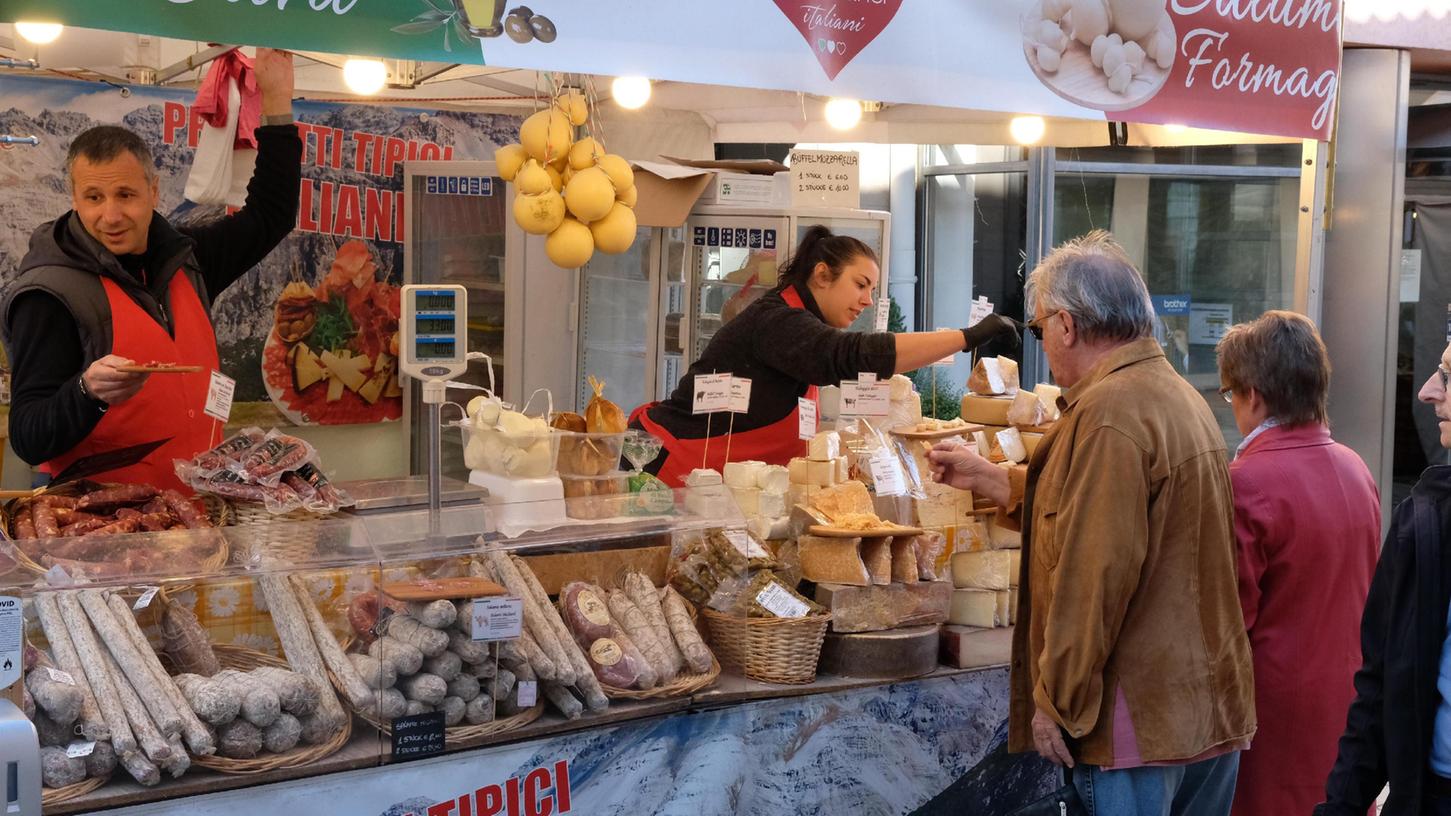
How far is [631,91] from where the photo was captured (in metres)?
4.99

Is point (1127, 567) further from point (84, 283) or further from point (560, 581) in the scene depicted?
point (84, 283)

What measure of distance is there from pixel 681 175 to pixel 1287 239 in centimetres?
545

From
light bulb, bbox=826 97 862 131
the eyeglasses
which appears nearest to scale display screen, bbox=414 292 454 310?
the eyeglasses

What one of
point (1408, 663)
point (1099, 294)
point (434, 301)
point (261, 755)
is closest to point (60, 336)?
point (434, 301)

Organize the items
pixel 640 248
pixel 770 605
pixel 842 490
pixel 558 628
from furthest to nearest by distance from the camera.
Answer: pixel 640 248
pixel 842 490
pixel 770 605
pixel 558 628

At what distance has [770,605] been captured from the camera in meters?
3.32

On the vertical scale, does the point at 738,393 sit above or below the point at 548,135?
below

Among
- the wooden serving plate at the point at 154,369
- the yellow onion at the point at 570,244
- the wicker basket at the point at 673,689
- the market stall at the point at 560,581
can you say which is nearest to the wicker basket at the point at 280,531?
the market stall at the point at 560,581

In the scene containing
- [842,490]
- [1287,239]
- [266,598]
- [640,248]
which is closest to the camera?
[266,598]

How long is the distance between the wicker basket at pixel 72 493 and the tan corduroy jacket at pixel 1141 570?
172 centimetres

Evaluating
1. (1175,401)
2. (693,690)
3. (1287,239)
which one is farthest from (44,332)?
(1287,239)

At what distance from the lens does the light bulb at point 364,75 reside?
5.44 m

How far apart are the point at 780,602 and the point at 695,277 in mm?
2606

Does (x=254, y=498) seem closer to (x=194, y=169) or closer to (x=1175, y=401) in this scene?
(x=194, y=169)
